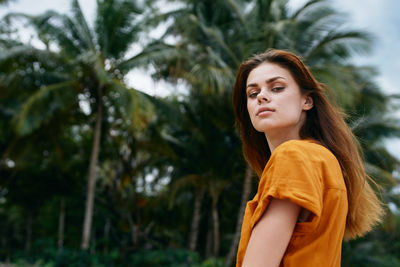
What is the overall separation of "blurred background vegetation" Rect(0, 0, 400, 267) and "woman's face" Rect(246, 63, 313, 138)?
758 cm

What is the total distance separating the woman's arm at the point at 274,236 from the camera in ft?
2.65

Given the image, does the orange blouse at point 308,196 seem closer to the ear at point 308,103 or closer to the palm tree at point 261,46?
the ear at point 308,103

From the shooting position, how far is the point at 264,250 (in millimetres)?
809

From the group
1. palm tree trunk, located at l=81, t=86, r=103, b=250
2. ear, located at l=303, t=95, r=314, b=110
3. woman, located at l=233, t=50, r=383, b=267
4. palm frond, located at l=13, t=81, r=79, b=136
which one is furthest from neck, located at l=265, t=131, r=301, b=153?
palm tree trunk, located at l=81, t=86, r=103, b=250

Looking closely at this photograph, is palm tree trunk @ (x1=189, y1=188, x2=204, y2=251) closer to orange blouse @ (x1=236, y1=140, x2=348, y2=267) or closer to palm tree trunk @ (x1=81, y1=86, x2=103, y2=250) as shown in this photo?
palm tree trunk @ (x1=81, y1=86, x2=103, y2=250)

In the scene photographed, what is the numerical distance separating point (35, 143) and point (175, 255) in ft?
19.3

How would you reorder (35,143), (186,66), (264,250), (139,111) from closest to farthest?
(264,250) → (139,111) → (186,66) → (35,143)

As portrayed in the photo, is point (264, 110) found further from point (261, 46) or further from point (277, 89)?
point (261, 46)

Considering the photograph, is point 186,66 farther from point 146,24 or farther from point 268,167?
point 268,167

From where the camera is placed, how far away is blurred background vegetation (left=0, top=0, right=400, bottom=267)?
9281 millimetres

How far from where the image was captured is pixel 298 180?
0.81 m

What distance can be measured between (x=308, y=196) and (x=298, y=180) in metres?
0.04

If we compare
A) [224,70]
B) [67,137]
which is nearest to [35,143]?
[67,137]

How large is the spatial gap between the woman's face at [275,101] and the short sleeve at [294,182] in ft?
0.65
